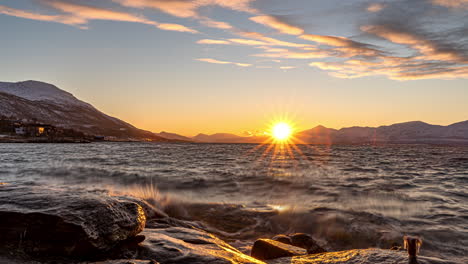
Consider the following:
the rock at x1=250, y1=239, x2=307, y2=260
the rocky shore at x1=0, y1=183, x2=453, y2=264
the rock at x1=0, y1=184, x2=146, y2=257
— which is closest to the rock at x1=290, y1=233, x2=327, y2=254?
the rock at x1=250, y1=239, x2=307, y2=260

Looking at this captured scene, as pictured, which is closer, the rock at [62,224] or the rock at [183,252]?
the rock at [62,224]

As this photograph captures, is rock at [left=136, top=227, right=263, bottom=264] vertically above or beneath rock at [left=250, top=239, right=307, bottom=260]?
above

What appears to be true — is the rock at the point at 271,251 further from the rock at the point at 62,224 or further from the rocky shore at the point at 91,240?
the rock at the point at 62,224

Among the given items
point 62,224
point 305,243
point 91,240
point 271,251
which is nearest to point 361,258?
point 271,251

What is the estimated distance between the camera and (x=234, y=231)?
399 inches

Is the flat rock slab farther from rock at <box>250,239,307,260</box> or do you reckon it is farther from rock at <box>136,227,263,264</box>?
rock at <box>136,227,263,264</box>

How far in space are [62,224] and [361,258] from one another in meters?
5.33

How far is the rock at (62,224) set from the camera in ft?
15.8

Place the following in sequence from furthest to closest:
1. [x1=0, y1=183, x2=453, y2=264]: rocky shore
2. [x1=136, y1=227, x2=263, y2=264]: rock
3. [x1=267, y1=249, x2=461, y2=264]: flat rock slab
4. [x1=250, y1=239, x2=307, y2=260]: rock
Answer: [x1=250, y1=239, x2=307, y2=260]: rock < [x1=136, y1=227, x2=263, y2=264]: rock < [x1=0, y1=183, x2=453, y2=264]: rocky shore < [x1=267, y1=249, x2=461, y2=264]: flat rock slab

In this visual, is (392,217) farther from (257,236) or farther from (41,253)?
(41,253)

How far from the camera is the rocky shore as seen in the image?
474 centimetres

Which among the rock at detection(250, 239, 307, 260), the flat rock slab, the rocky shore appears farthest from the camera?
the rock at detection(250, 239, 307, 260)

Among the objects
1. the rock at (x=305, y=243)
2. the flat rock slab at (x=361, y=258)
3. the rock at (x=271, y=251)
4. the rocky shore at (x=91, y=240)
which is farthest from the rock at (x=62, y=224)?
the rock at (x=305, y=243)

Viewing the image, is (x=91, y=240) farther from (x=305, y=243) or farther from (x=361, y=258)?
(x=305, y=243)
